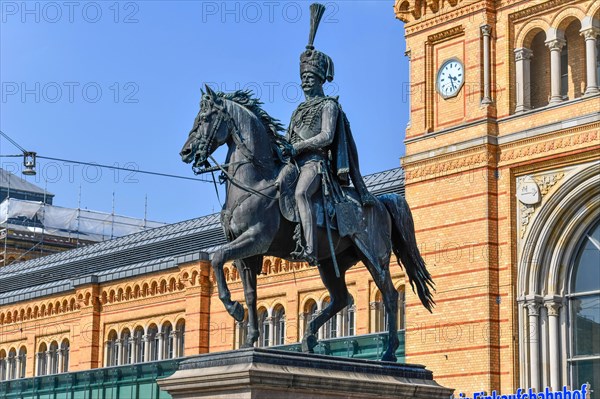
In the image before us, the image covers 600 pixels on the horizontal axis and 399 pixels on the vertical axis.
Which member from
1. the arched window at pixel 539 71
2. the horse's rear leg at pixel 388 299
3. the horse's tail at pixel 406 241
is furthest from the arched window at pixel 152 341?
the horse's rear leg at pixel 388 299

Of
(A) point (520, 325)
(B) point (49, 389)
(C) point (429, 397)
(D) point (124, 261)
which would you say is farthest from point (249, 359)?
(D) point (124, 261)

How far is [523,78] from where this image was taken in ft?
→ 102

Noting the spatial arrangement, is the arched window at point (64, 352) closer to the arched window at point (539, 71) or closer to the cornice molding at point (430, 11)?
the cornice molding at point (430, 11)

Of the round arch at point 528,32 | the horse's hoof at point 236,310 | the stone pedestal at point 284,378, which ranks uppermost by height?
the round arch at point 528,32

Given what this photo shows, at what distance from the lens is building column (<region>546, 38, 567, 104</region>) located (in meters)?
30.2

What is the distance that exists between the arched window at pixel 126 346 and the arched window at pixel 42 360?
17.4ft

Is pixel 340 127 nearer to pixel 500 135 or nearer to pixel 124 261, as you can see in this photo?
pixel 500 135

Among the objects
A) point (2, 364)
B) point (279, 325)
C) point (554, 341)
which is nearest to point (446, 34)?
point (554, 341)

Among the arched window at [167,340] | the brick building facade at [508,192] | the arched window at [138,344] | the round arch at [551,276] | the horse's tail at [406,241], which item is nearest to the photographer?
the horse's tail at [406,241]

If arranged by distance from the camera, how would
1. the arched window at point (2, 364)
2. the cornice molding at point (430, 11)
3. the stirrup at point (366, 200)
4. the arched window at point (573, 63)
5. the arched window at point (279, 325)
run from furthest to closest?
1. the arched window at point (2, 364)
2. the arched window at point (279, 325)
3. the cornice molding at point (430, 11)
4. the arched window at point (573, 63)
5. the stirrup at point (366, 200)

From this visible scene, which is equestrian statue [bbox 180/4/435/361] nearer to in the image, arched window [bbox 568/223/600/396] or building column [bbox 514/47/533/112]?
arched window [bbox 568/223/600/396]

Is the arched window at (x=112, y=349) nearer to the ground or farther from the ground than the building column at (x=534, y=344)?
farther from the ground

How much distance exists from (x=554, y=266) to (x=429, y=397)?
48.0 ft

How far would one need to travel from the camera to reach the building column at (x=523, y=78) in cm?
3091
